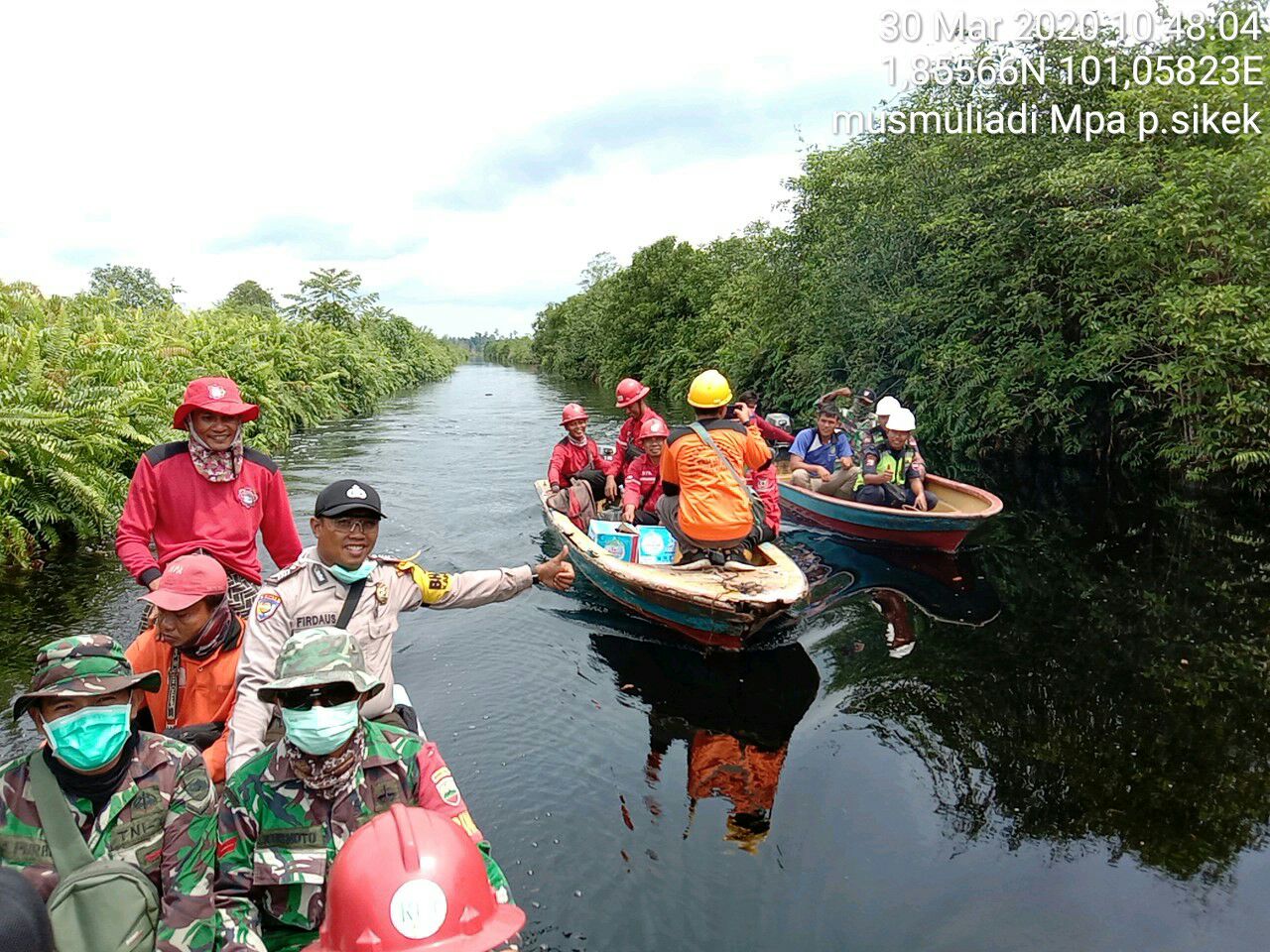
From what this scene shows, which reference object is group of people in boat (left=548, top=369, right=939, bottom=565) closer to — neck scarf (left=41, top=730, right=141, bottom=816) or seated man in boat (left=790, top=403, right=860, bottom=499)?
seated man in boat (left=790, top=403, right=860, bottom=499)

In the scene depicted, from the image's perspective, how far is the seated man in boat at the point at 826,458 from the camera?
1123cm

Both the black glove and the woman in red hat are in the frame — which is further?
the woman in red hat

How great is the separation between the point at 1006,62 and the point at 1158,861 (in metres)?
15.8

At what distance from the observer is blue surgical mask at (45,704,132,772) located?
7.78 feet

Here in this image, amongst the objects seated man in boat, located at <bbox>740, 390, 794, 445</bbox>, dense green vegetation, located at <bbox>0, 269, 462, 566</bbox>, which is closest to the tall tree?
dense green vegetation, located at <bbox>0, 269, 462, 566</bbox>

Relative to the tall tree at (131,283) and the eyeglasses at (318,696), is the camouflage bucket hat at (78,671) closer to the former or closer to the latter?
the eyeglasses at (318,696)

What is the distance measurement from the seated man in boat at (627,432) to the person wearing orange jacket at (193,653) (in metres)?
5.77

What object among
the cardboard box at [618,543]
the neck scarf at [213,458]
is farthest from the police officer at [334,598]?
the cardboard box at [618,543]

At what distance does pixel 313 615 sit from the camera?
3.45 meters

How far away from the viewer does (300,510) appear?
→ 1296 cm

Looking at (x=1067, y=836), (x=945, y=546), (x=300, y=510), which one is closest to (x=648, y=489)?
(x=945, y=546)

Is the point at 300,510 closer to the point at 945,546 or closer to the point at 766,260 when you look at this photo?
the point at 945,546

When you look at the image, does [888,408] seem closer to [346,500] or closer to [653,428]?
[653,428]

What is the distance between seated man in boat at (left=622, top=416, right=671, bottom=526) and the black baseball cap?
4981 millimetres
